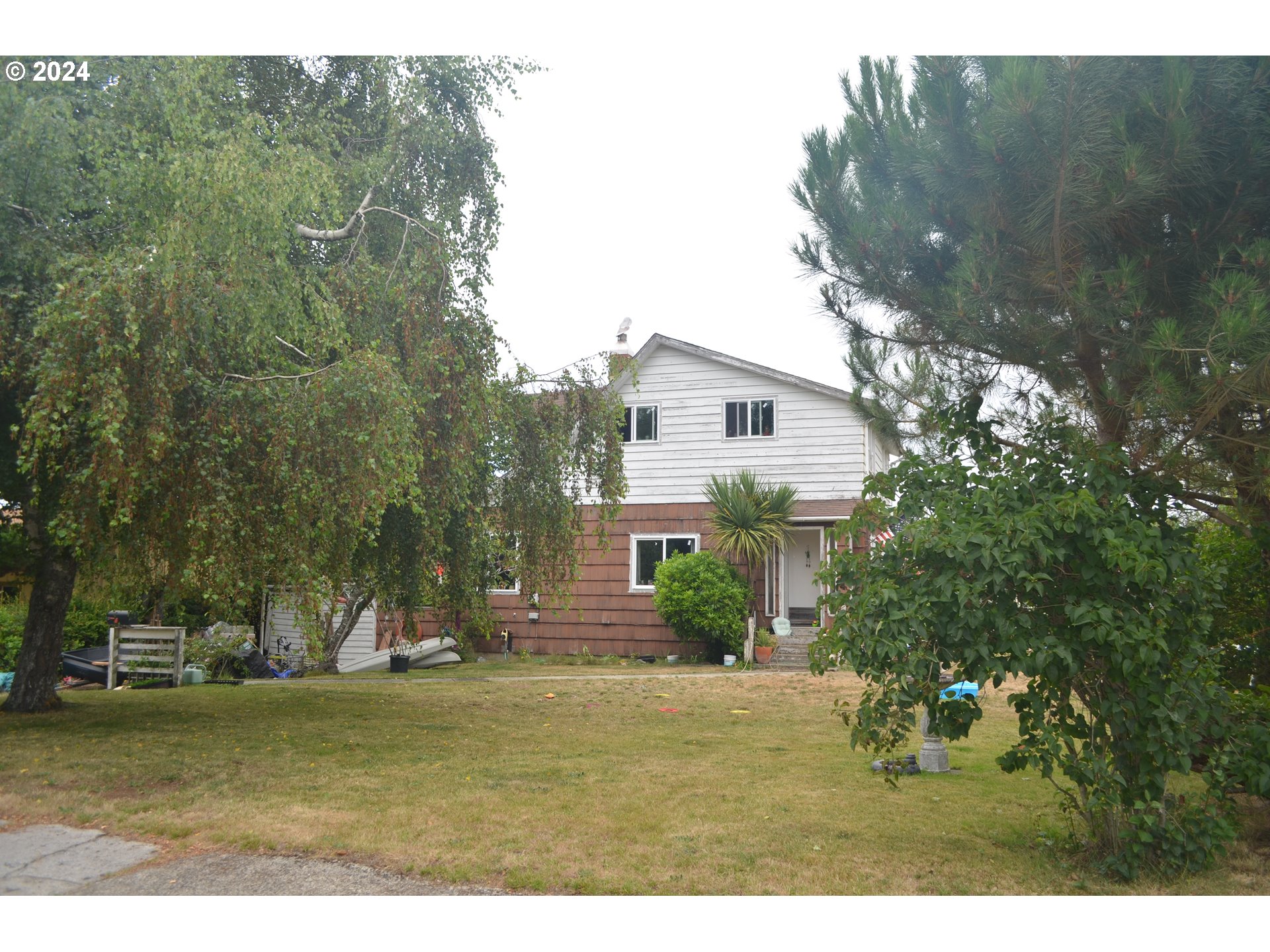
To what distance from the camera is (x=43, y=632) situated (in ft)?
33.1

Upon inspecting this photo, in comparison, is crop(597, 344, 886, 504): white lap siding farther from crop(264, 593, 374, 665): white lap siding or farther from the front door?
crop(264, 593, 374, 665): white lap siding

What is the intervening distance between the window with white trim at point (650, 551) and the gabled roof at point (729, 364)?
3.18 m

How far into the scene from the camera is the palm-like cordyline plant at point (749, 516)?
57.3 ft

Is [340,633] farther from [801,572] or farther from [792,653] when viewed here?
[801,572]

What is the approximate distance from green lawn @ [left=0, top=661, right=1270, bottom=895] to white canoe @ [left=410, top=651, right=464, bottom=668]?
7304 mm

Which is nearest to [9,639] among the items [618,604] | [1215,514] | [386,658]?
[386,658]

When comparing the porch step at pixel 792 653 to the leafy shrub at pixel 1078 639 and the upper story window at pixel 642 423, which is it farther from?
the leafy shrub at pixel 1078 639

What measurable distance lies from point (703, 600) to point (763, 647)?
1.44 m

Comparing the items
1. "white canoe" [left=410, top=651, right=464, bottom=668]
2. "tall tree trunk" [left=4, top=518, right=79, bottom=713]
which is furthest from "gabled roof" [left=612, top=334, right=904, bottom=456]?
"tall tree trunk" [left=4, top=518, right=79, bottom=713]

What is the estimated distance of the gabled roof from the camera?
59.5 feet

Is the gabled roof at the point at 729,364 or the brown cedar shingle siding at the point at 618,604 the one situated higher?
the gabled roof at the point at 729,364

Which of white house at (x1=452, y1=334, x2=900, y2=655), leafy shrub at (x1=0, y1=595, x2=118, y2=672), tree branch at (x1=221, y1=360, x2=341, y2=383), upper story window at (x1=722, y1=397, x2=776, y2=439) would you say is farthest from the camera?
upper story window at (x1=722, y1=397, x2=776, y2=439)

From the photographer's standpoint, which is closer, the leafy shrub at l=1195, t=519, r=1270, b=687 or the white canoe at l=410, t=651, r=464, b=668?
the leafy shrub at l=1195, t=519, r=1270, b=687

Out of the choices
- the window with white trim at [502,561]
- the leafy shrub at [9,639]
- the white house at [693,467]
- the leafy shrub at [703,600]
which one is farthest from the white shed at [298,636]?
the window with white trim at [502,561]
